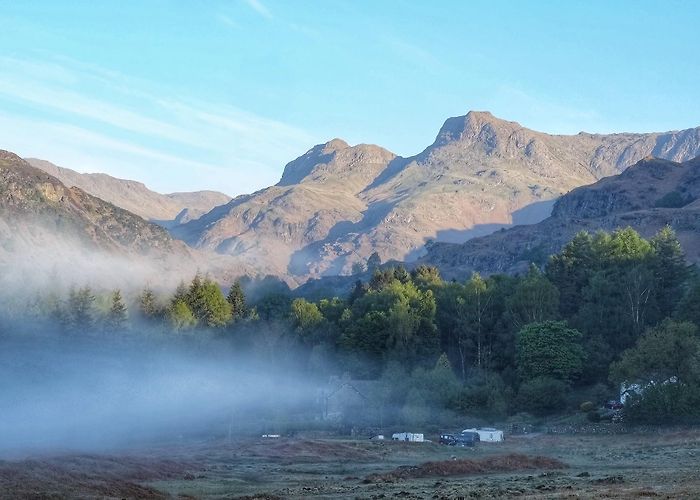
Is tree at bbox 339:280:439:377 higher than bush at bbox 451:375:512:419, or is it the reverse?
tree at bbox 339:280:439:377

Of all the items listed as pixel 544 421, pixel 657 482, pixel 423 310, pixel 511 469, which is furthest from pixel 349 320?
pixel 657 482

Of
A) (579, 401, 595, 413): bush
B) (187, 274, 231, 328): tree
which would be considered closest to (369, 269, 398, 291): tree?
(187, 274, 231, 328): tree

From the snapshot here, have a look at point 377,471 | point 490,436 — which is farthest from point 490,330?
point 377,471

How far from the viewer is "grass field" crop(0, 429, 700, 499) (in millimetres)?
45125

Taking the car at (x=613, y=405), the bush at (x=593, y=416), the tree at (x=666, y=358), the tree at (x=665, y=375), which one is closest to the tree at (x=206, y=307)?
the car at (x=613, y=405)

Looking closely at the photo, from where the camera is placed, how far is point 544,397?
109250 mm

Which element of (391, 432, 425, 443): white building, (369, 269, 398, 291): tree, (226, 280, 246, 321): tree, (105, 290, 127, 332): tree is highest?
(369, 269, 398, 291): tree

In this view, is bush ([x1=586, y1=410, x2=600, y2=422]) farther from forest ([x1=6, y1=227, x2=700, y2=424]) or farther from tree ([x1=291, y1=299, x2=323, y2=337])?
tree ([x1=291, y1=299, x2=323, y2=337])

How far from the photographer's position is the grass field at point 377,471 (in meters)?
45.1

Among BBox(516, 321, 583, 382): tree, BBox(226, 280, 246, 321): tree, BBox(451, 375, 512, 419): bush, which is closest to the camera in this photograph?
BBox(451, 375, 512, 419): bush

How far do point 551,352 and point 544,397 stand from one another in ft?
25.2

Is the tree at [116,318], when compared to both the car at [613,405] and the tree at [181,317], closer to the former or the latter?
the tree at [181,317]

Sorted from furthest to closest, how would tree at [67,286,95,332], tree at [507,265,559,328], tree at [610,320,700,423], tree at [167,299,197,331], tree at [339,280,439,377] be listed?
tree at [67,286,95,332] < tree at [167,299,197,331] < tree at [339,280,439,377] < tree at [507,265,559,328] < tree at [610,320,700,423]

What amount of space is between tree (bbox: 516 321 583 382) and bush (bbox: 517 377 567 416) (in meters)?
4.22
